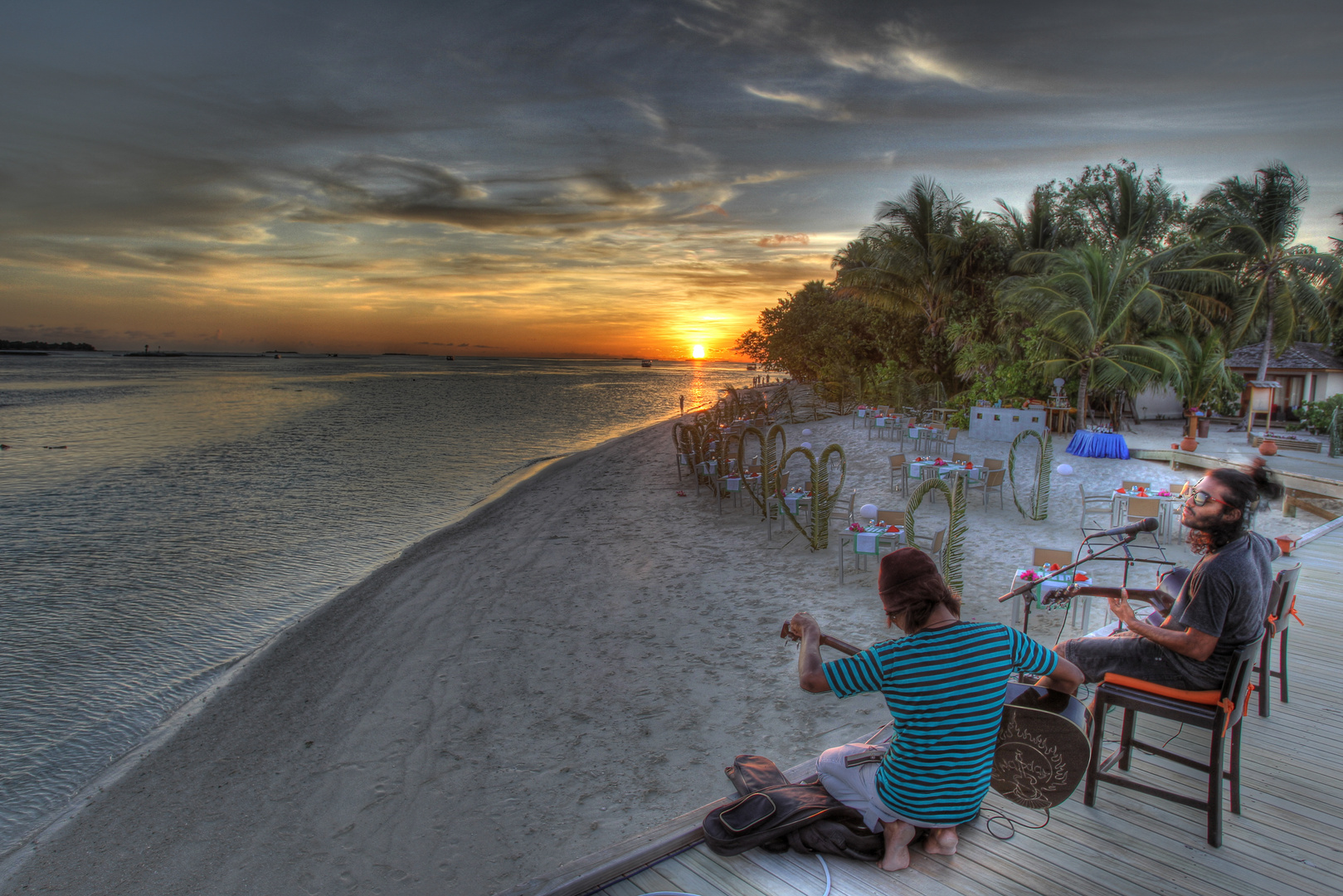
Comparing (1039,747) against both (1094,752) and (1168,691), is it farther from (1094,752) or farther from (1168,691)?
(1168,691)

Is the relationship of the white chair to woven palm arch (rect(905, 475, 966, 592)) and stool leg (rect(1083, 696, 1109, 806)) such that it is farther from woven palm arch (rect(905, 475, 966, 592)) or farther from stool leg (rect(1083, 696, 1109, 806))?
stool leg (rect(1083, 696, 1109, 806))

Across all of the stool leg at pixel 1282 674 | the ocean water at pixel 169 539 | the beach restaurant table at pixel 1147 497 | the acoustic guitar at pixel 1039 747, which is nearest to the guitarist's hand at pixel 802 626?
the acoustic guitar at pixel 1039 747

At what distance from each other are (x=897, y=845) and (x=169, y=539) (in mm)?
16411

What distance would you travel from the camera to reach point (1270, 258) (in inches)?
837

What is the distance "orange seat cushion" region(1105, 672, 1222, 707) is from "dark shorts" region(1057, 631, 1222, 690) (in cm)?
2

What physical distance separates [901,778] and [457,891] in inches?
127

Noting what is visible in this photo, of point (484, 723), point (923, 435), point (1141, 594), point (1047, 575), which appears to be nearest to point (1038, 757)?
point (1141, 594)

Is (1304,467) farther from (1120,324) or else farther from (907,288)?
(907,288)

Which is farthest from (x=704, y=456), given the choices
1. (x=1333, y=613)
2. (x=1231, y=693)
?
(x=1231, y=693)

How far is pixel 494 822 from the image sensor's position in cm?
473

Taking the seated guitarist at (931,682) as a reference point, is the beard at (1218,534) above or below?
above

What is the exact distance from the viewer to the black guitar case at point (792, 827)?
2.69 meters

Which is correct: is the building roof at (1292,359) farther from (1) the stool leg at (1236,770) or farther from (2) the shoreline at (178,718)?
(2) the shoreline at (178,718)

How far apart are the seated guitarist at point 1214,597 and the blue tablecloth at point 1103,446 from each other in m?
14.2
